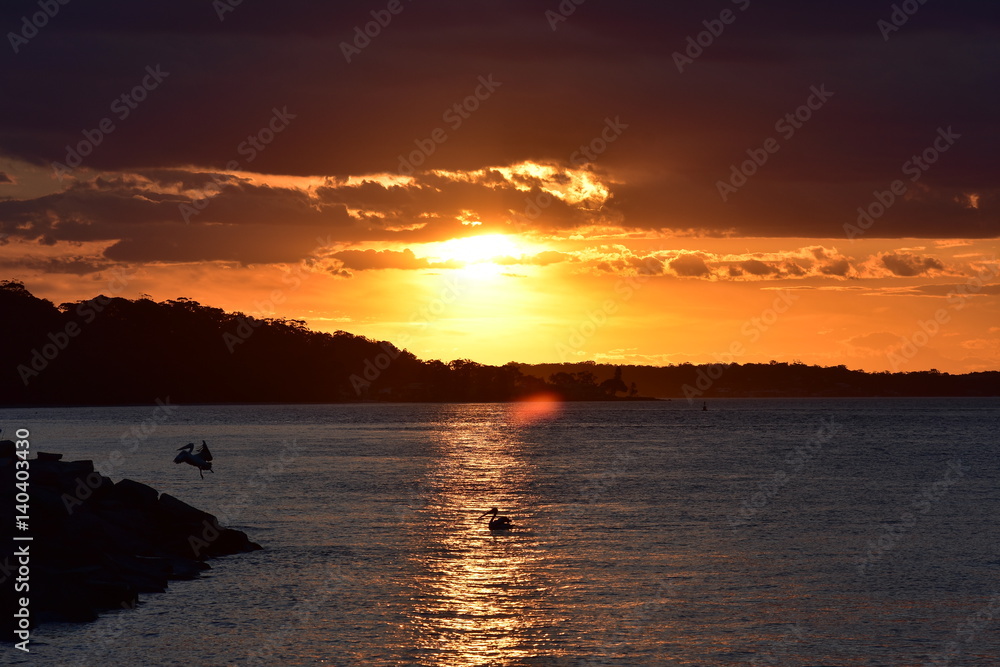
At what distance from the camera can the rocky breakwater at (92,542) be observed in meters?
30.9

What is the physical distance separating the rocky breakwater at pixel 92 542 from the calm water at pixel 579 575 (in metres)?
1.19

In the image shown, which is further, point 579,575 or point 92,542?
point 579,575

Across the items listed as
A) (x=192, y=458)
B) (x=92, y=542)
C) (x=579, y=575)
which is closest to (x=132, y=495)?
(x=92, y=542)

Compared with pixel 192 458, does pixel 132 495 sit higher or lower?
lower

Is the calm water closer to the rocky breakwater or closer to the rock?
the rocky breakwater

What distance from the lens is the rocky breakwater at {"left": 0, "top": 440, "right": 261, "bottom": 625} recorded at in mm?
30891

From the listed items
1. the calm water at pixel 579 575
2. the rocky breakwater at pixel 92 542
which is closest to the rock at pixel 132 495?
the rocky breakwater at pixel 92 542

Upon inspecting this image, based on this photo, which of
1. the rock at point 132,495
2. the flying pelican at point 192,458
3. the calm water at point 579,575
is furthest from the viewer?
the flying pelican at point 192,458

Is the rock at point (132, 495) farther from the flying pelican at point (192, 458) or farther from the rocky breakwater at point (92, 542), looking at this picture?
the flying pelican at point (192, 458)

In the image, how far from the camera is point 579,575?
37750 millimetres

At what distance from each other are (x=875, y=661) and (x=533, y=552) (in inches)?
724

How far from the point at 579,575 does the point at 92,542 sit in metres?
17.6

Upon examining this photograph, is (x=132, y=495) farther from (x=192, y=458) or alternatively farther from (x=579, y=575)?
(x=579, y=575)

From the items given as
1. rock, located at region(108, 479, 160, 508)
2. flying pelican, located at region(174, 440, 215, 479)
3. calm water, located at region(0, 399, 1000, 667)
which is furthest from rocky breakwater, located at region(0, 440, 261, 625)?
flying pelican, located at region(174, 440, 215, 479)
